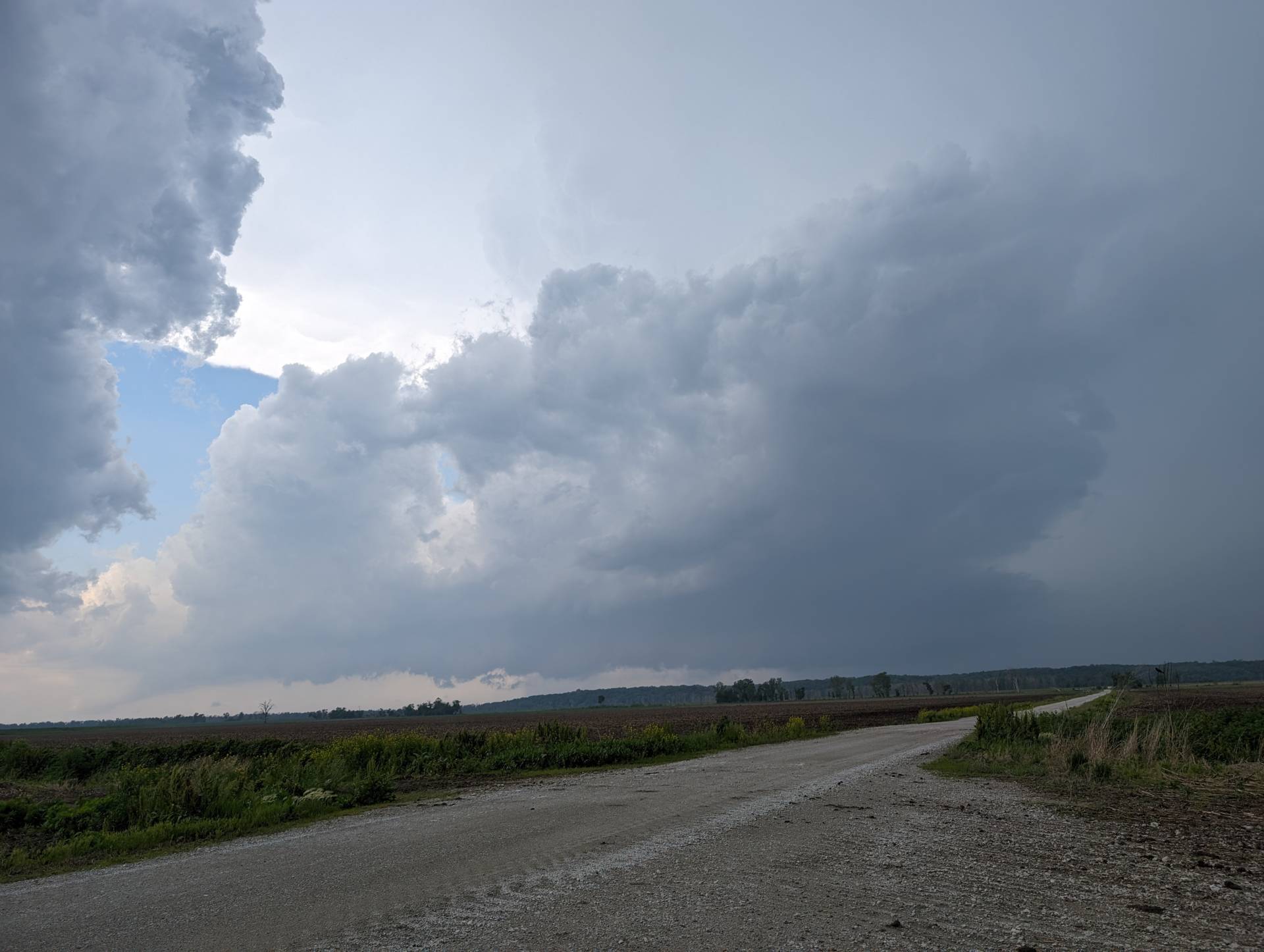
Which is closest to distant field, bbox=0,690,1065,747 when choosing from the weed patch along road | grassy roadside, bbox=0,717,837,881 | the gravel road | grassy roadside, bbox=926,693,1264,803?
grassy roadside, bbox=0,717,837,881

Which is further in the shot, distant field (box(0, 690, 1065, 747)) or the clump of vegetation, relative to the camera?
distant field (box(0, 690, 1065, 747))

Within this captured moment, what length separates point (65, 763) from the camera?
34656mm

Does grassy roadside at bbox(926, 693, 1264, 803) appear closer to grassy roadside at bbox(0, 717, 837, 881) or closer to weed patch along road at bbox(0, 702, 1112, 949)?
weed patch along road at bbox(0, 702, 1112, 949)

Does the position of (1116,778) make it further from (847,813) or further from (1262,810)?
(847,813)

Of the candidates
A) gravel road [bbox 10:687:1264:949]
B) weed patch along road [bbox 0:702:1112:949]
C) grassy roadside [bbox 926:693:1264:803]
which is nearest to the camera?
gravel road [bbox 10:687:1264:949]

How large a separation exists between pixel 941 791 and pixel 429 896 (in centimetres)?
1251

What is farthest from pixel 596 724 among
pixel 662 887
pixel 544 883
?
pixel 662 887

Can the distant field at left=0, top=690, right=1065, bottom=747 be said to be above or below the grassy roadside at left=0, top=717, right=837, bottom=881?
below

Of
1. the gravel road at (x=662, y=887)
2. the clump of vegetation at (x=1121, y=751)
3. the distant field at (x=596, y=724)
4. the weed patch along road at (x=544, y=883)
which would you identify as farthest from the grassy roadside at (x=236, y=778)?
the clump of vegetation at (x=1121, y=751)

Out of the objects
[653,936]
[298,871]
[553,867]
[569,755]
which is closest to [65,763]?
[569,755]

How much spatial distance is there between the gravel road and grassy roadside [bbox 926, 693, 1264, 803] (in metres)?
4.23

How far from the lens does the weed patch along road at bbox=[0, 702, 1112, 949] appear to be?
254 inches

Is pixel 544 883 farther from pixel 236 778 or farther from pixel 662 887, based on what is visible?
pixel 236 778

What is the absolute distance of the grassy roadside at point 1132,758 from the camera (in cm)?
1545
